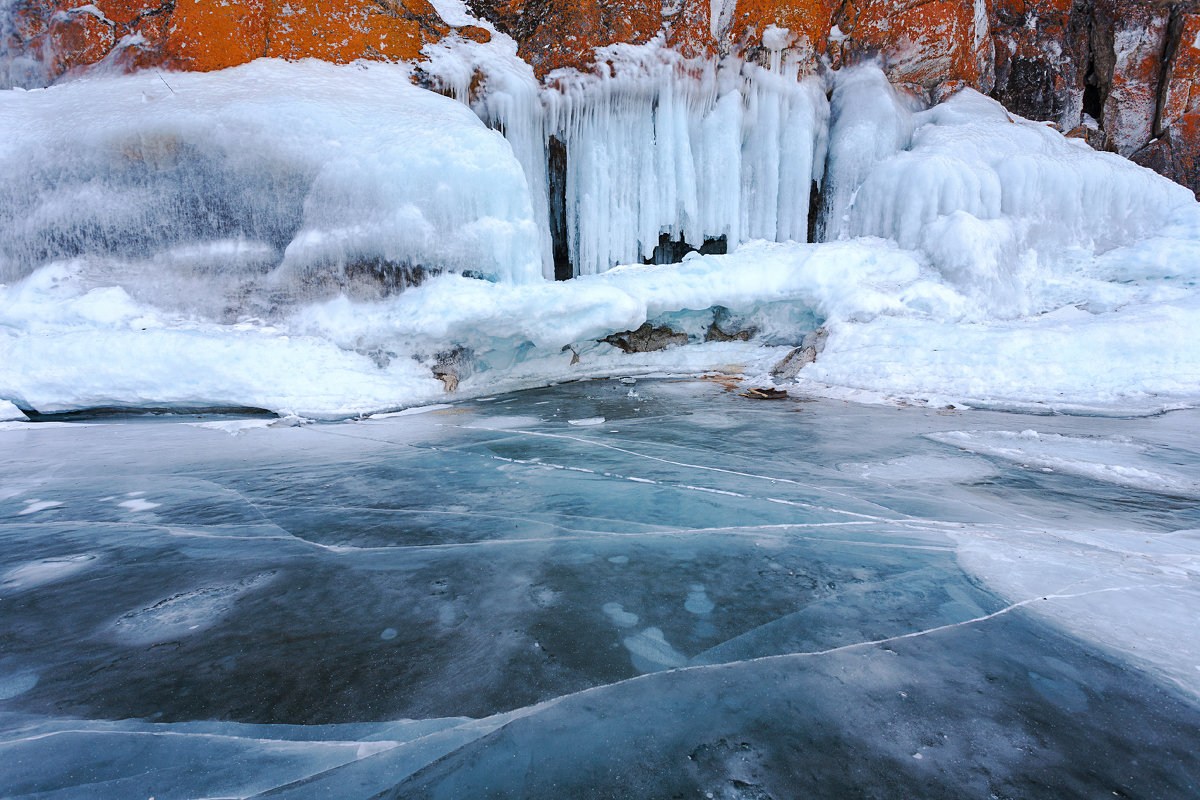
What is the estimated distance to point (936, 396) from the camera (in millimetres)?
4941

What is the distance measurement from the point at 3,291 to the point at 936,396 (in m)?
8.04

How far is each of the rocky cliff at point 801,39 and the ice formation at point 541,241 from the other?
308 millimetres

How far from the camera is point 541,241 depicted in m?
7.11

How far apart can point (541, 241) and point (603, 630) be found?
20.5ft

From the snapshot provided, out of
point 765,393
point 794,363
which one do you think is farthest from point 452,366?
point 794,363

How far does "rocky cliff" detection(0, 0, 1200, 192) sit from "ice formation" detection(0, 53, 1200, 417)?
31 cm

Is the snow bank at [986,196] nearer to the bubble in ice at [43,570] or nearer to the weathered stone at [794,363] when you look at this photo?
the weathered stone at [794,363]

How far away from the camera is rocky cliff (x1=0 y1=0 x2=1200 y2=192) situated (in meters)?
5.29

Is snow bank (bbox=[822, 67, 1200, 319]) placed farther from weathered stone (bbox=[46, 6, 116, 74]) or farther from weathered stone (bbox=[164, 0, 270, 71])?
weathered stone (bbox=[46, 6, 116, 74])

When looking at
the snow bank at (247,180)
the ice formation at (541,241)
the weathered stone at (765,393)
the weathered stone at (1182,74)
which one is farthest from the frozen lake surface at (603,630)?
the weathered stone at (1182,74)

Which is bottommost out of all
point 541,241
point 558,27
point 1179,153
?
point 541,241

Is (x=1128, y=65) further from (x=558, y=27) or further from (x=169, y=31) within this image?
(x=169, y=31)

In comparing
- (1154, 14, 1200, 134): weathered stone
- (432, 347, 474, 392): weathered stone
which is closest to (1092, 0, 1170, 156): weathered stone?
(1154, 14, 1200, 134): weathered stone

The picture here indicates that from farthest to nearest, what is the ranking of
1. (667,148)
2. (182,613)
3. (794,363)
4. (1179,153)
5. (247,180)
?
(1179,153)
(667,148)
(794,363)
(247,180)
(182,613)
